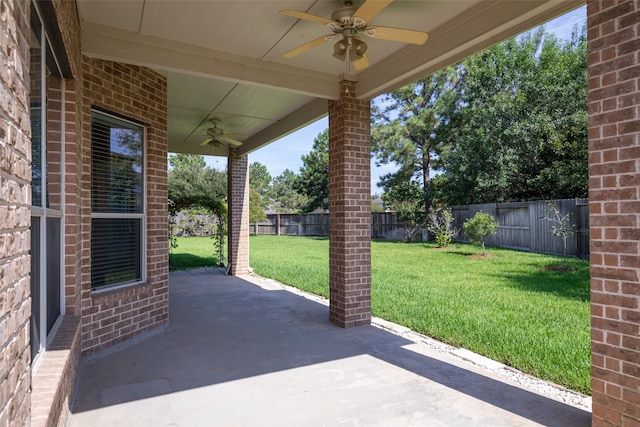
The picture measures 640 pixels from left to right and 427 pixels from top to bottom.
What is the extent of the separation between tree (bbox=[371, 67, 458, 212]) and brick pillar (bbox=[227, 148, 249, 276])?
11.4 metres

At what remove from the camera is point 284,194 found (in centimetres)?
4447

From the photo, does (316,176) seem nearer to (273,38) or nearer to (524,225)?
(524,225)

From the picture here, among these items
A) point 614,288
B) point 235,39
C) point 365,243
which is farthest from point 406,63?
point 614,288

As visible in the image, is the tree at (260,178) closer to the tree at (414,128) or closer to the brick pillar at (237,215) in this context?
the tree at (414,128)

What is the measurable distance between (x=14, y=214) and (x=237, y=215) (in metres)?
8.26

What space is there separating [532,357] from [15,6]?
4377 millimetres

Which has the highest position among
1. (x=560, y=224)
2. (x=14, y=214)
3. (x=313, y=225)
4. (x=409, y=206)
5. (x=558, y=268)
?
(x=409, y=206)

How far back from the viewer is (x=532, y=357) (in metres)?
3.76

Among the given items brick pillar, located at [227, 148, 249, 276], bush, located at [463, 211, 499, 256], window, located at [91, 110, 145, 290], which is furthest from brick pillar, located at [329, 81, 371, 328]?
bush, located at [463, 211, 499, 256]

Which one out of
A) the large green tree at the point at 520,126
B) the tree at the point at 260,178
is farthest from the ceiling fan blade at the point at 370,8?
the tree at the point at 260,178

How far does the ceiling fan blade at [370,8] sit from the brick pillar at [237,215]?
662cm

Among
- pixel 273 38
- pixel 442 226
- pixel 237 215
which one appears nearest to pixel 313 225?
pixel 442 226

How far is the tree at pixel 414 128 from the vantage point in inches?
762

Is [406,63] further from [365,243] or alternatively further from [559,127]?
[559,127]
